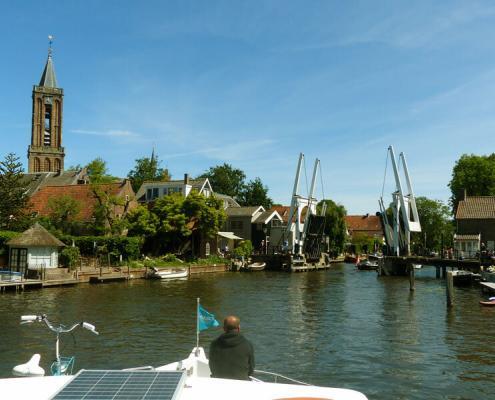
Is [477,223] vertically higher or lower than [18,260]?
higher

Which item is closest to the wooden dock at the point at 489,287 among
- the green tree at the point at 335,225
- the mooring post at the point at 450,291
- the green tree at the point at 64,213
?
the mooring post at the point at 450,291

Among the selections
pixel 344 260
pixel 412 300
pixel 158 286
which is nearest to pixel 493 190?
pixel 344 260

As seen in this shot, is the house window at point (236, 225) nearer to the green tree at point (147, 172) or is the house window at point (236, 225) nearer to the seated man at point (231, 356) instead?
the green tree at point (147, 172)

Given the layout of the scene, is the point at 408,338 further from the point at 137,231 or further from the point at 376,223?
the point at 376,223

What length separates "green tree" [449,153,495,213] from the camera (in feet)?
291

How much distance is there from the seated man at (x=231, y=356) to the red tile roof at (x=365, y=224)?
124934mm

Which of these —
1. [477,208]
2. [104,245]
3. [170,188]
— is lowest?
[104,245]

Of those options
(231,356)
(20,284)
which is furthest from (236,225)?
(231,356)

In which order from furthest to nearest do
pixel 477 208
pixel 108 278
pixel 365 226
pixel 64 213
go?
1. pixel 365 226
2. pixel 477 208
3. pixel 64 213
4. pixel 108 278

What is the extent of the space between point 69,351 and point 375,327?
14973 millimetres

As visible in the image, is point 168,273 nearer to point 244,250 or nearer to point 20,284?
point 20,284

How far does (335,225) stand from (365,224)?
36945 millimetres

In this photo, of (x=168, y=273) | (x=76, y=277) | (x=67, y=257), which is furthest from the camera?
(x=168, y=273)

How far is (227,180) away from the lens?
122 m
